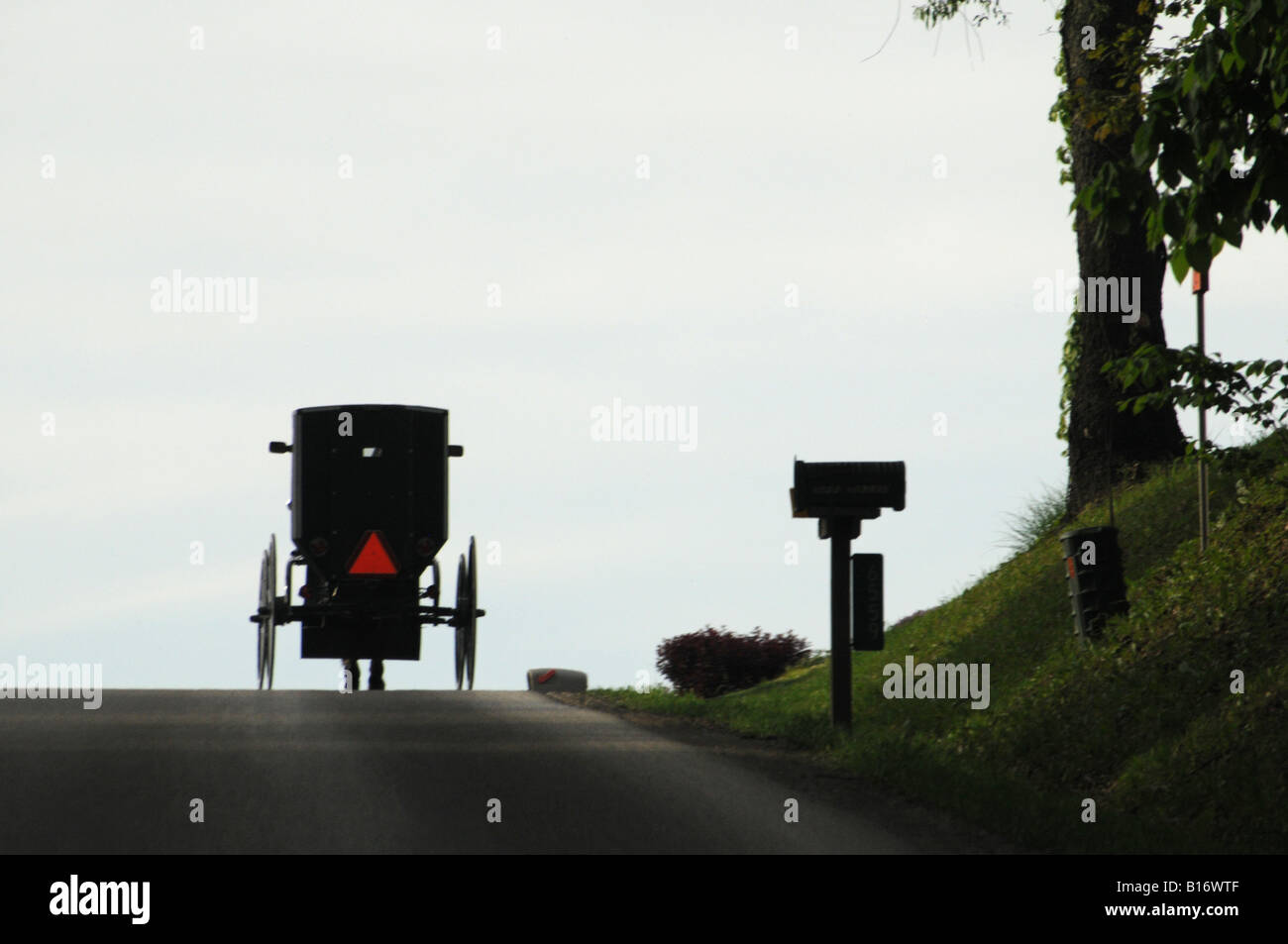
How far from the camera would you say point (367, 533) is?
1998 centimetres

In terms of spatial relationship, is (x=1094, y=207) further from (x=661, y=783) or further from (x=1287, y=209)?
(x=661, y=783)

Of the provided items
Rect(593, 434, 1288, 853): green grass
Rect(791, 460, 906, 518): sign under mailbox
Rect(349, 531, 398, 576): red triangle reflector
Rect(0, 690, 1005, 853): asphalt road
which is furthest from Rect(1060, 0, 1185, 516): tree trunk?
Rect(0, 690, 1005, 853): asphalt road

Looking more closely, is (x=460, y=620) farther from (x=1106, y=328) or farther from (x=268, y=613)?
(x=1106, y=328)

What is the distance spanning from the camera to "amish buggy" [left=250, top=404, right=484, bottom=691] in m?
19.9

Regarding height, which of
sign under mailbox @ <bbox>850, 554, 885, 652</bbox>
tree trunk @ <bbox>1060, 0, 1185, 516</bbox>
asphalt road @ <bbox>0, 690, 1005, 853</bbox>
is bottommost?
asphalt road @ <bbox>0, 690, 1005, 853</bbox>

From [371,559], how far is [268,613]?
62.1 inches

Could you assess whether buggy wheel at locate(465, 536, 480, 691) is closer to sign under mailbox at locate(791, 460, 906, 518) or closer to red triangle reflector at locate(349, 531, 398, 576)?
red triangle reflector at locate(349, 531, 398, 576)

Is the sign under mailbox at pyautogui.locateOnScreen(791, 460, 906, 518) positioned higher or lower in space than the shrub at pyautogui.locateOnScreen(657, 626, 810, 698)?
higher

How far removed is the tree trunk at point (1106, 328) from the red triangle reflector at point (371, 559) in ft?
28.9

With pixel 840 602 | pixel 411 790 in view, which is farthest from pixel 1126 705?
pixel 411 790

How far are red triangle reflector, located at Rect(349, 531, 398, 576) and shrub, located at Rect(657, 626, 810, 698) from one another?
6.71 metres

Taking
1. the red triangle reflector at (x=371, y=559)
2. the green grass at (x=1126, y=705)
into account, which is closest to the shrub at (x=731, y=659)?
the green grass at (x=1126, y=705)
